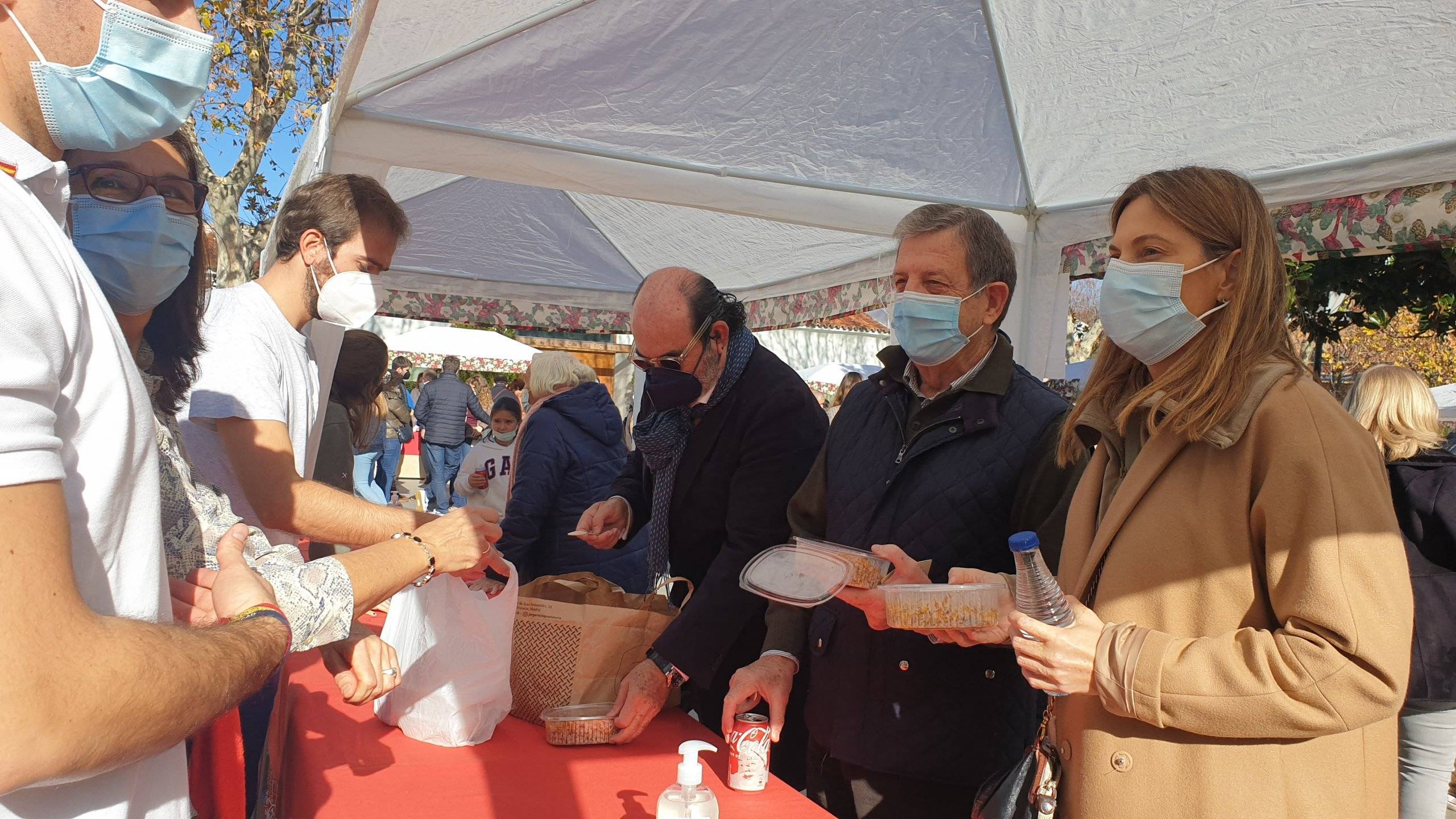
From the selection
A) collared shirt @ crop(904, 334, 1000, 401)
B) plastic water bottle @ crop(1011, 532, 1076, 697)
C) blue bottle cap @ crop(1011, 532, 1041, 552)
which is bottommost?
plastic water bottle @ crop(1011, 532, 1076, 697)

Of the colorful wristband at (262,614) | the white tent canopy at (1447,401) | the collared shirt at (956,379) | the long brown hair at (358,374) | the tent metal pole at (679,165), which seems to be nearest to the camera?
the colorful wristband at (262,614)

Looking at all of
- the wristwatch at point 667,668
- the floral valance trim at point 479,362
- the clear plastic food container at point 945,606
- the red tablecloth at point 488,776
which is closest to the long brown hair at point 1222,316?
the clear plastic food container at point 945,606

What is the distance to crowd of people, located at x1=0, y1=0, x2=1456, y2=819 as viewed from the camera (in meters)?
0.82

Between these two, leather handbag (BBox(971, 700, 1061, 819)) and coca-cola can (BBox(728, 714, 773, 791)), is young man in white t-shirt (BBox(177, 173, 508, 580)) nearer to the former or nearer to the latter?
coca-cola can (BBox(728, 714, 773, 791))

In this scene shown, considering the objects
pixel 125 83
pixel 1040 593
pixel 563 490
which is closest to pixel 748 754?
pixel 1040 593

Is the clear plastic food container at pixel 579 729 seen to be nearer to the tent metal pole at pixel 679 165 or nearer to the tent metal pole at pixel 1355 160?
the tent metal pole at pixel 1355 160

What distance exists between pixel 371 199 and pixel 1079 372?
831 cm

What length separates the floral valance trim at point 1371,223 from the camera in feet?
10.4

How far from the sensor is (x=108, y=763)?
0.78 meters

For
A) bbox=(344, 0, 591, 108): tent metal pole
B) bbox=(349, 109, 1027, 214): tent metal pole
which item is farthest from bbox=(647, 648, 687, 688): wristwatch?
bbox=(349, 109, 1027, 214): tent metal pole

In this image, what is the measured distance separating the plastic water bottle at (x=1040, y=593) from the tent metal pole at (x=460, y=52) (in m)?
2.66

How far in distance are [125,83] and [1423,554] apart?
12.2 ft

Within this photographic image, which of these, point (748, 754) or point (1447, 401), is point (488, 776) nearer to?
point (748, 754)

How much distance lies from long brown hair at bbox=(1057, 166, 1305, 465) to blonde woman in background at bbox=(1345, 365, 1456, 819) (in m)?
1.83
